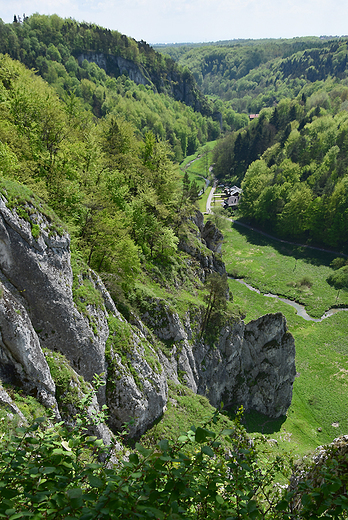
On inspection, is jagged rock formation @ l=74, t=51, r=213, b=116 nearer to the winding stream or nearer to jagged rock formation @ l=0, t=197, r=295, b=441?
the winding stream

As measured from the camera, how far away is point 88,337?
15.0 metres

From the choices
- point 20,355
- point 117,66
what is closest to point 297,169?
point 20,355

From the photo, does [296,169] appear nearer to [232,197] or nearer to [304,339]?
[232,197]

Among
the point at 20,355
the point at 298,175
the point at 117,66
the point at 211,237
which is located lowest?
the point at 211,237

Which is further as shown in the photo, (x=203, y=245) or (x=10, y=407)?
(x=203, y=245)

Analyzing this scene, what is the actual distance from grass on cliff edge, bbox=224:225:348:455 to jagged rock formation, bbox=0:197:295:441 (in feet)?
28.1

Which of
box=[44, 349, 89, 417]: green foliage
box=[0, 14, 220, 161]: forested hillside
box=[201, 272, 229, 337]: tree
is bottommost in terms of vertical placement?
box=[201, 272, 229, 337]: tree

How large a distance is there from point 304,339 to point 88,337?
1859 inches

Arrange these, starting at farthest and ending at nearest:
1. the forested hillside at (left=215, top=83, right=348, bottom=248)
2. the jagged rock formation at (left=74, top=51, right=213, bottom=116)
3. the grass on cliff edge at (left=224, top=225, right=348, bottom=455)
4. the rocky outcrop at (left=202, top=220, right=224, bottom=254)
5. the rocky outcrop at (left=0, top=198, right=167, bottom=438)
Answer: the jagged rock formation at (left=74, top=51, right=213, bottom=116) < the forested hillside at (left=215, top=83, right=348, bottom=248) < the rocky outcrop at (left=202, top=220, right=224, bottom=254) < the grass on cliff edge at (left=224, top=225, right=348, bottom=455) < the rocky outcrop at (left=0, top=198, right=167, bottom=438)

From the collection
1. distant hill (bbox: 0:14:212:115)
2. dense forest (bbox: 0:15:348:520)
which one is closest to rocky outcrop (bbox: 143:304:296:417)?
dense forest (bbox: 0:15:348:520)

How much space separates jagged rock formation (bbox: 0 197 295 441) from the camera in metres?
11.4

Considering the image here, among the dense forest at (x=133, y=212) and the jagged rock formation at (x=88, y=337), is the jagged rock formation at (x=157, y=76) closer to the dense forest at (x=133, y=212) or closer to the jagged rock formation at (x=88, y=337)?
the dense forest at (x=133, y=212)

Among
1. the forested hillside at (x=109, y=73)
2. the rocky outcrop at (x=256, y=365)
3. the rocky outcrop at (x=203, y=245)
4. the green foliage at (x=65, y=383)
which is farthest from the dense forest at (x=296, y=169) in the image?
the green foliage at (x=65, y=383)

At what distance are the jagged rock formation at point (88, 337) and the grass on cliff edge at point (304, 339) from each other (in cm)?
855
